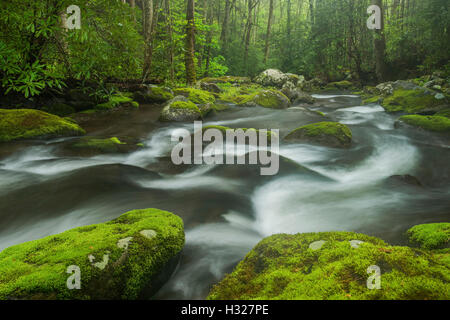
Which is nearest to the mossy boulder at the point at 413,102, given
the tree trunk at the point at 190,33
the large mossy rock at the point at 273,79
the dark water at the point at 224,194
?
the dark water at the point at 224,194

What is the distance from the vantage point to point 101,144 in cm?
618

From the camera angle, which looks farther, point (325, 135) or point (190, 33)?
point (190, 33)

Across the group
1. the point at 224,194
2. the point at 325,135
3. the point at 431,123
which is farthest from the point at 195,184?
the point at 431,123

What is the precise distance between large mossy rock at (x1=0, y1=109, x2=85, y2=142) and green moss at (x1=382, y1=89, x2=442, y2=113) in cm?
1097

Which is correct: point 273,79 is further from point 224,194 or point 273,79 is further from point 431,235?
point 431,235

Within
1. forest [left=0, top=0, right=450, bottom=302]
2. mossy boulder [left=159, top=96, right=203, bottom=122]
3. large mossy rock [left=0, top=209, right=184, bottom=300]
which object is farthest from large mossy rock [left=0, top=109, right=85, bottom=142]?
large mossy rock [left=0, top=209, right=184, bottom=300]

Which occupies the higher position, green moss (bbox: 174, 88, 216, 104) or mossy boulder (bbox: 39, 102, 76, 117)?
green moss (bbox: 174, 88, 216, 104)

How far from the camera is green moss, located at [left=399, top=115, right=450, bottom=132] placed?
7.36 metres

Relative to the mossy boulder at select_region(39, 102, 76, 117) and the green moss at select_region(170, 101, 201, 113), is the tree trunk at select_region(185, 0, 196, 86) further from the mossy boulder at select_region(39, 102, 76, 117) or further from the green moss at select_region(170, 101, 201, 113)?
the mossy boulder at select_region(39, 102, 76, 117)

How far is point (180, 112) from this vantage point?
9.60 meters

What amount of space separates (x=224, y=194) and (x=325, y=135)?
3772mm

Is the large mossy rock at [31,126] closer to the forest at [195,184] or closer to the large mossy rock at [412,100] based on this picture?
the forest at [195,184]
